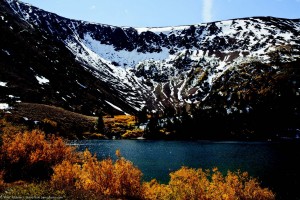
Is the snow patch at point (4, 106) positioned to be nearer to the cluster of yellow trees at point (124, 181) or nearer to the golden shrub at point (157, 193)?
the cluster of yellow trees at point (124, 181)

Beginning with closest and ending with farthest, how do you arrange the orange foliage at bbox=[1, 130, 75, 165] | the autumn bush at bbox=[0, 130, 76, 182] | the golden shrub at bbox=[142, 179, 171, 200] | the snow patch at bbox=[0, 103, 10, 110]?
the golden shrub at bbox=[142, 179, 171, 200] → the autumn bush at bbox=[0, 130, 76, 182] → the orange foliage at bbox=[1, 130, 75, 165] → the snow patch at bbox=[0, 103, 10, 110]

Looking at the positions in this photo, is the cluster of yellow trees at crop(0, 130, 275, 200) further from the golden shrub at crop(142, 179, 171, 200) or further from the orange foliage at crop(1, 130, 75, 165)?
the orange foliage at crop(1, 130, 75, 165)

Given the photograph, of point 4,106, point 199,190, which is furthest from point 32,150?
point 4,106

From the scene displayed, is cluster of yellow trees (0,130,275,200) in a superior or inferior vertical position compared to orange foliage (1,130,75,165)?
inferior

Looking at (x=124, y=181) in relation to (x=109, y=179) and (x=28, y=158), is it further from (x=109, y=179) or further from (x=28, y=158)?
(x=28, y=158)

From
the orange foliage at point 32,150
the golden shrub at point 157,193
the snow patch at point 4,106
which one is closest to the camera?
the golden shrub at point 157,193

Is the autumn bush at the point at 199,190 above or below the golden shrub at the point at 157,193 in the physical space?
above

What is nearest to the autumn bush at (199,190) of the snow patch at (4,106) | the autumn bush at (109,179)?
the autumn bush at (109,179)

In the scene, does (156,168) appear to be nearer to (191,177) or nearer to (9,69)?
(191,177)

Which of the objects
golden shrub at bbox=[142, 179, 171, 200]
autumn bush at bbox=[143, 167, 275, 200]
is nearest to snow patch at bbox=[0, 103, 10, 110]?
golden shrub at bbox=[142, 179, 171, 200]

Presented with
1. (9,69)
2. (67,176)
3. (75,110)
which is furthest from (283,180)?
(9,69)
